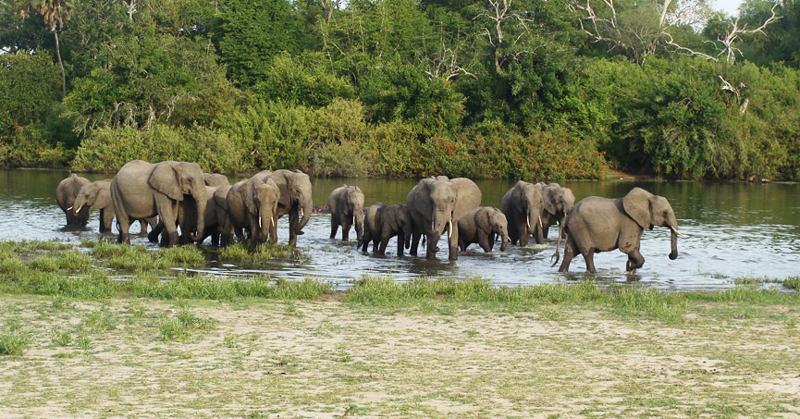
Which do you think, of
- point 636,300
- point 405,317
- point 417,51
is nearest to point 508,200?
point 636,300

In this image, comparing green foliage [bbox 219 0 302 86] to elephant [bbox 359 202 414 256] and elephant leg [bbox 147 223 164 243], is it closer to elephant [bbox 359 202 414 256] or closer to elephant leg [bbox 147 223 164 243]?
elephant leg [bbox 147 223 164 243]

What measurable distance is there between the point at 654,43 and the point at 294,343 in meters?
65.9

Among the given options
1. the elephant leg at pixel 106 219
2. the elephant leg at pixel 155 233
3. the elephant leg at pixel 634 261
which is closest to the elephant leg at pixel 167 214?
the elephant leg at pixel 155 233

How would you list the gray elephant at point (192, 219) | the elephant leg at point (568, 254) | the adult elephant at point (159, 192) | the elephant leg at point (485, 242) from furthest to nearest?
1. the gray elephant at point (192, 219)
2. the elephant leg at point (485, 242)
3. the adult elephant at point (159, 192)
4. the elephant leg at point (568, 254)

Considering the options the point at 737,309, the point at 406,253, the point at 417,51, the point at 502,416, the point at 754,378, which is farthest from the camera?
the point at 417,51

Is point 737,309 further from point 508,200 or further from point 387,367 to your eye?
point 508,200

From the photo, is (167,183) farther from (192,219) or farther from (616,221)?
(616,221)

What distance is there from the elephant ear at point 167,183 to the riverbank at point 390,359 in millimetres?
7574

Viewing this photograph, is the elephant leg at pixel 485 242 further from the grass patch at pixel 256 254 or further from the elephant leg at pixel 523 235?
the grass patch at pixel 256 254

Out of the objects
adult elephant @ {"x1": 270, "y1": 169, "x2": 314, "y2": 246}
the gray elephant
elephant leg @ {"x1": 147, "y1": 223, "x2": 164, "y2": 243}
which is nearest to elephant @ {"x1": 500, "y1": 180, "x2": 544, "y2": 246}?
adult elephant @ {"x1": 270, "y1": 169, "x2": 314, "y2": 246}

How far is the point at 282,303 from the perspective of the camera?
1241 cm

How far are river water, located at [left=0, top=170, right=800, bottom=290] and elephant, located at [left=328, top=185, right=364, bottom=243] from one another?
362 mm

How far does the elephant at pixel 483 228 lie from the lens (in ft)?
65.2

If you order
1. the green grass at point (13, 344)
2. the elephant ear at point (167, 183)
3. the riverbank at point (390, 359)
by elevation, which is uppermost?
the elephant ear at point (167, 183)
